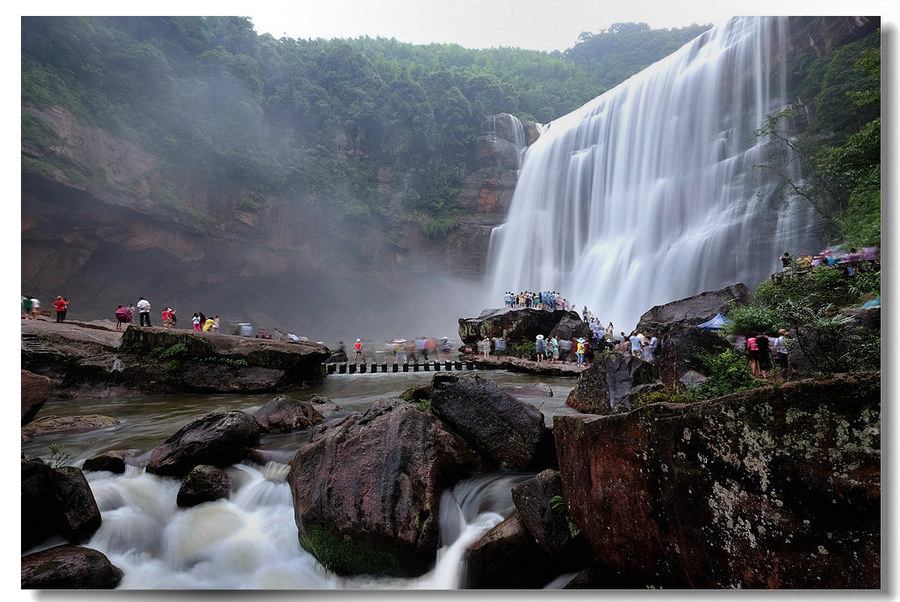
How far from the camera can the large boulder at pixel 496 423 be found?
4.07 metres

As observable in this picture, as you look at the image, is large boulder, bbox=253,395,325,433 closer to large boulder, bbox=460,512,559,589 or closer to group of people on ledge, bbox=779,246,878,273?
large boulder, bbox=460,512,559,589

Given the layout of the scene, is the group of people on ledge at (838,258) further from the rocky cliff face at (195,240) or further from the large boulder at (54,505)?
the rocky cliff face at (195,240)

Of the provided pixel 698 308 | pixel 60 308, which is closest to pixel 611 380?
pixel 698 308

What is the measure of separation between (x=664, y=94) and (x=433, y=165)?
16474 mm

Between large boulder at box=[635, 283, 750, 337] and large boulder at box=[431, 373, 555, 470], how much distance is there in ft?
28.5

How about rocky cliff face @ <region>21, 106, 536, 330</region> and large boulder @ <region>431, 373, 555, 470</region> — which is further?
rocky cliff face @ <region>21, 106, 536, 330</region>

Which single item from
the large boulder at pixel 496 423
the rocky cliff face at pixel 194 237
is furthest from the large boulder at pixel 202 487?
the rocky cliff face at pixel 194 237

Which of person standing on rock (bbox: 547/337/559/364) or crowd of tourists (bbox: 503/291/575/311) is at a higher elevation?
crowd of tourists (bbox: 503/291/575/311)

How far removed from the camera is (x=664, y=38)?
27.3 metres

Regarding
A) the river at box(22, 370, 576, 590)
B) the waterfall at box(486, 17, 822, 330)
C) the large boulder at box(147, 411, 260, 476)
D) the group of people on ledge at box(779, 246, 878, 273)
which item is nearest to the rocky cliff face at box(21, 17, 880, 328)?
the waterfall at box(486, 17, 822, 330)

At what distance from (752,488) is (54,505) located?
4606 millimetres

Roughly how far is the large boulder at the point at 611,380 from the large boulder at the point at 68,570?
5.37m

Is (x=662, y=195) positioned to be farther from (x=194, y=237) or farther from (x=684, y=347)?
(x=194, y=237)

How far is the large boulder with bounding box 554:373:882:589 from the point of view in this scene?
178 centimetres
